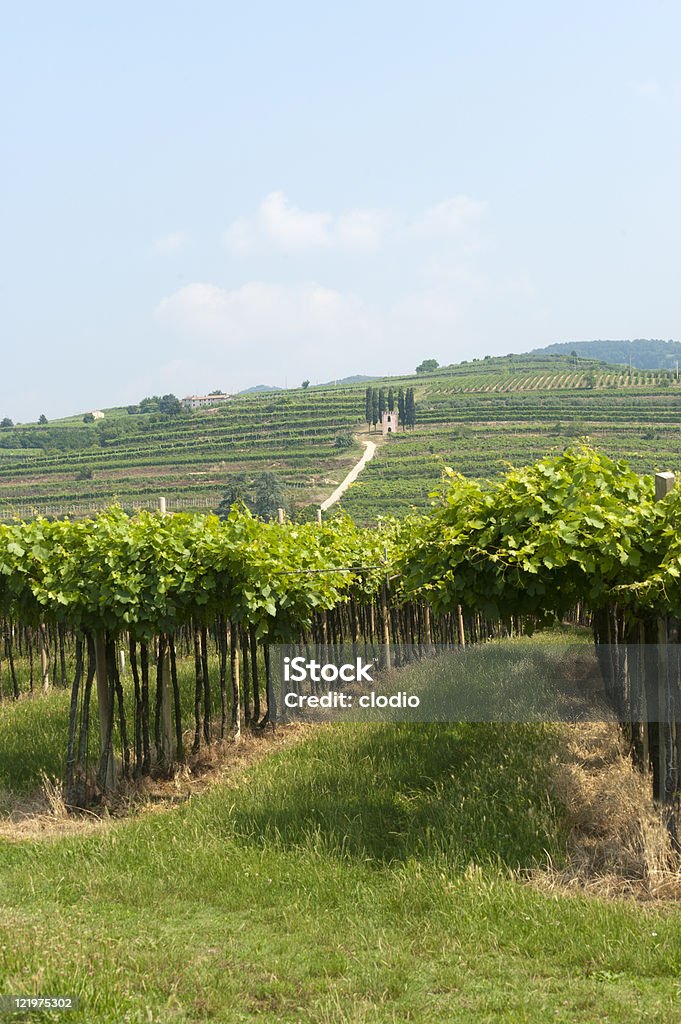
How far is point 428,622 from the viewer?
51.6 ft

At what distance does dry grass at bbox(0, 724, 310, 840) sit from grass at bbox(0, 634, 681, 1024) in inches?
21.7

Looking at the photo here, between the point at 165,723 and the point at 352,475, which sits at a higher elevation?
the point at 352,475

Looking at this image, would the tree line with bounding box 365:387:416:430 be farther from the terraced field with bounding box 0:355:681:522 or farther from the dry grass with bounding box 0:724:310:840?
the dry grass with bounding box 0:724:310:840

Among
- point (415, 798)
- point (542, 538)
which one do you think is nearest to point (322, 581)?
point (415, 798)

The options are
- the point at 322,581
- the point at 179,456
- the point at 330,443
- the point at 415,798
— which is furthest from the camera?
the point at 330,443

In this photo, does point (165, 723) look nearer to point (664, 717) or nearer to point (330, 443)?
point (664, 717)

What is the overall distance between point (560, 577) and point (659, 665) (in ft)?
3.33

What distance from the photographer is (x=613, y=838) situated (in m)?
6.89

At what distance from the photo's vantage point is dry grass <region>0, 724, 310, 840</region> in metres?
9.04

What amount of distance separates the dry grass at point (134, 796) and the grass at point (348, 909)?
1.81 feet

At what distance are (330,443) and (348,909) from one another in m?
94.0

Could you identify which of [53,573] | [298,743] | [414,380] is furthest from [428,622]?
[414,380]

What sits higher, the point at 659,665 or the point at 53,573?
the point at 53,573

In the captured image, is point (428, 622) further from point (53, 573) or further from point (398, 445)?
point (398, 445)
